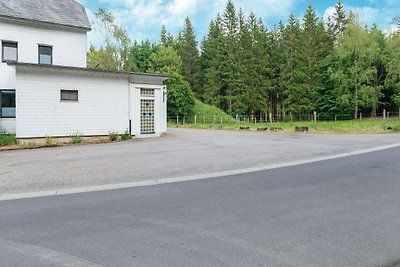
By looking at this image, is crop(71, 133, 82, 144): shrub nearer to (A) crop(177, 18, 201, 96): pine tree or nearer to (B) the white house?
(B) the white house

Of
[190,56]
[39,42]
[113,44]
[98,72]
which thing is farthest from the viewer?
[190,56]

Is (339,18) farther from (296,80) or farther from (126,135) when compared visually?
(126,135)

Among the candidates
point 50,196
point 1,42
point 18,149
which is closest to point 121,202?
point 50,196

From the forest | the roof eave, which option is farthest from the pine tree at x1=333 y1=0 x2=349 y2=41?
the roof eave

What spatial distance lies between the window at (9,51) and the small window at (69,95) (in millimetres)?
5802

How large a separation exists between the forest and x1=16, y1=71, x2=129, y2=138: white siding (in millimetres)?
25616

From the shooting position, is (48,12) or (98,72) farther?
(48,12)

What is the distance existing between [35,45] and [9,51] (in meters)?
1.55

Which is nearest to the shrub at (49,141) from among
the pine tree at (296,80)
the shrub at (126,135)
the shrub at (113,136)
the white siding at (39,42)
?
the shrub at (113,136)

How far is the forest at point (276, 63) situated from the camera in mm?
48031

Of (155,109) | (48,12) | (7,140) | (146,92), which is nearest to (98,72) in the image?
(146,92)

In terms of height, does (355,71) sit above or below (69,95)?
above

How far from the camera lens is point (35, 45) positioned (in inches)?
865

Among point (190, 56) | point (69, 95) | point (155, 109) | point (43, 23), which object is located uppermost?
point (190, 56)
